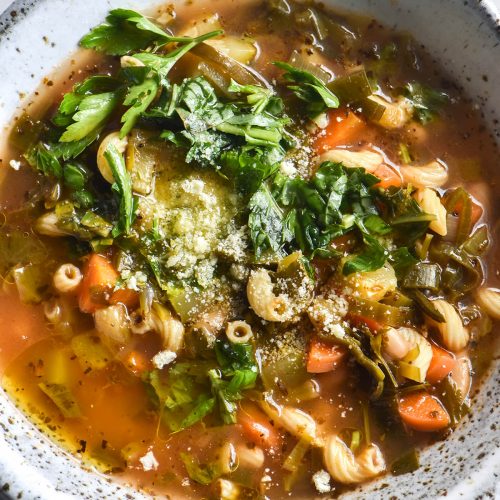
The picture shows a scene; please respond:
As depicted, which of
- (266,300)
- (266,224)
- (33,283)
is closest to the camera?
(266,300)

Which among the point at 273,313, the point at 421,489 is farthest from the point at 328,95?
the point at 421,489

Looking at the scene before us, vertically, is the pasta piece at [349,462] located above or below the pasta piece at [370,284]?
below

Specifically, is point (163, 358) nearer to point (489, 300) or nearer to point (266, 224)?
point (266, 224)

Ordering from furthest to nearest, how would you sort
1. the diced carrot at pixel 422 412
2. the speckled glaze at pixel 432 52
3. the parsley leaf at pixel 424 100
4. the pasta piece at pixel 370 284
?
the parsley leaf at pixel 424 100, the diced carrot at pixel 422 412, the pasta piece at pixel 370 284, the speckled glaze at pixel 432 52

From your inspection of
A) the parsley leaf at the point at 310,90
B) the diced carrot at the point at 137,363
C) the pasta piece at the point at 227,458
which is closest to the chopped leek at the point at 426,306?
the parsley leaf at the point at 310,90

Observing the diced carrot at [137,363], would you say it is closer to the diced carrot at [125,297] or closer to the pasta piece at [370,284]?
the diced carrot at [125,297]

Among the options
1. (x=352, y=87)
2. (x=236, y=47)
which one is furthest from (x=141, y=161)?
(x=352, y=87)
